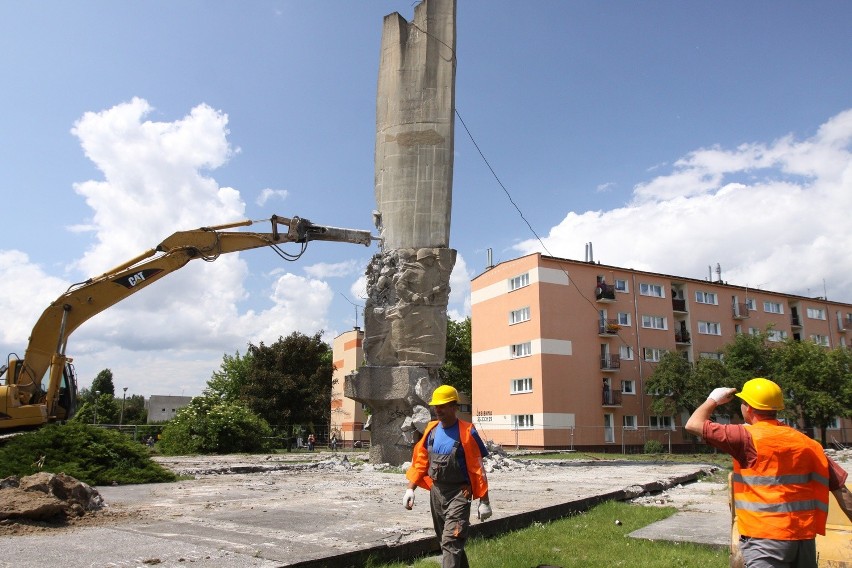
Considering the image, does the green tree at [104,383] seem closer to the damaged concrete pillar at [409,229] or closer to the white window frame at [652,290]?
the white window frame at [652,290]

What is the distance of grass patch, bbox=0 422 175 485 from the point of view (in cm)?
1019

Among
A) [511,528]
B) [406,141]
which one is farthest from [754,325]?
[511,528]

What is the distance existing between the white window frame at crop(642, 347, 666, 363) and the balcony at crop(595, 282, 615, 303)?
3860 mm

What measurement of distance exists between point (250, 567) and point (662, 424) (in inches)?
1391

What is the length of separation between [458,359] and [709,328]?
16.8 metres

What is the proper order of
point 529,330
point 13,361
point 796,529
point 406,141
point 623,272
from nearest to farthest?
point 796,529
point 13,361
point 406,141
point 529,330
point 623,272

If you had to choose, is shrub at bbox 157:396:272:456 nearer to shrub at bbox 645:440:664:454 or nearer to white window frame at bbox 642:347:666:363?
shrub at bbox 645:440:664:454

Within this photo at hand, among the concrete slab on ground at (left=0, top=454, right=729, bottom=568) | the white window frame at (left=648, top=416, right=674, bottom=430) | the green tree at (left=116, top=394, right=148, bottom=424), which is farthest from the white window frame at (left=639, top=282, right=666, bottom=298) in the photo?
the green tree at (left=116, top=394, right=148, bottom=424)

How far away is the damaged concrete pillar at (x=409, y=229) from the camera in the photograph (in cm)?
1551

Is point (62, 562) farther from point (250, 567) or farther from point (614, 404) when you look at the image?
point (614, 404)

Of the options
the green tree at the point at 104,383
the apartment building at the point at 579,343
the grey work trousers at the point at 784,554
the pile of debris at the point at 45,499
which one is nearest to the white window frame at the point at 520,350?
the apartment building at the point at 579,343

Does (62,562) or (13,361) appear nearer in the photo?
(62,562)

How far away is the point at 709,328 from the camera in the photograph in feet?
133

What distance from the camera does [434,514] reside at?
16.3ft
